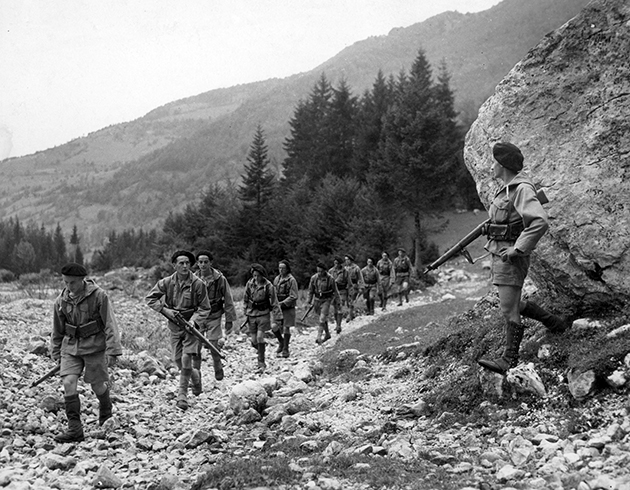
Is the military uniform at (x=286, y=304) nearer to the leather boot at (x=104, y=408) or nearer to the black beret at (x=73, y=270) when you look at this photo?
the leather boot at (x=104, y=408)

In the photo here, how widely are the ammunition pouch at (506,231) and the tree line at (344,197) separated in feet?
85.8

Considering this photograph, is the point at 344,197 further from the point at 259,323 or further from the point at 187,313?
the point at 187,313

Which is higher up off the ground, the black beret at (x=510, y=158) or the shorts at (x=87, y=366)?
the black beret at (x=510, y=158)

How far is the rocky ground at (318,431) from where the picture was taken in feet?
14.7

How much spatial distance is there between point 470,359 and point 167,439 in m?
4.27

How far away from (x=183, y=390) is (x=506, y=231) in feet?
19.1

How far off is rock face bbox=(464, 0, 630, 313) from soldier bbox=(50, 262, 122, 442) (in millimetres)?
5912

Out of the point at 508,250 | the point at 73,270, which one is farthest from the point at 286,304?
the point at 508,250

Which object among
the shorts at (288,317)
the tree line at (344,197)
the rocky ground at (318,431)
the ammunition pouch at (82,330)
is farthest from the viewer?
the tree line at (344,197)

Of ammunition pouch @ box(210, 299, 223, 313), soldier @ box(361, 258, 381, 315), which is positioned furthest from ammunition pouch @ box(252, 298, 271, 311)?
soldier @ box(361, 258, 381, 315)

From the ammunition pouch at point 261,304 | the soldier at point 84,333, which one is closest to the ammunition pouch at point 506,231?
the soldier at point 84,333

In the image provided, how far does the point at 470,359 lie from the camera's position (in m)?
7.39

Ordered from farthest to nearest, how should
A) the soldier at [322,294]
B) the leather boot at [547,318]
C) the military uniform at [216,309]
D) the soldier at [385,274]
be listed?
the soldier at [385,274] → the soldier at [322,294] → the military uniform at [216,309] → the leather boot at [547,318]

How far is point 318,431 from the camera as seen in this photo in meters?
6.58
